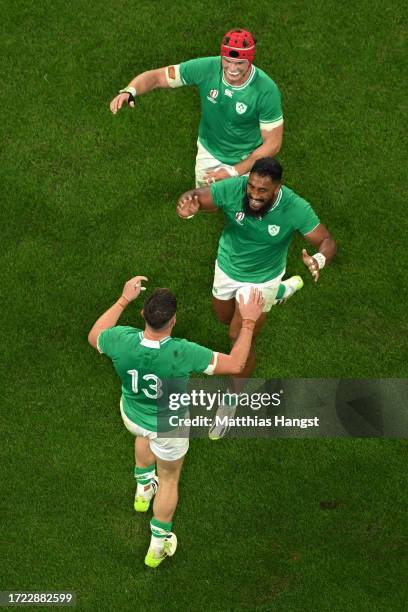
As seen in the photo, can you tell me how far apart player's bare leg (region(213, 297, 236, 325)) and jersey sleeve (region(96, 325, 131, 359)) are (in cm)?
222

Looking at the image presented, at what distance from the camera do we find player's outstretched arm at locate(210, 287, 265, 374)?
953 centimetres

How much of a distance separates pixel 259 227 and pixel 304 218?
18.6 inches

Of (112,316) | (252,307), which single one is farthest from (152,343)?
(252,307)

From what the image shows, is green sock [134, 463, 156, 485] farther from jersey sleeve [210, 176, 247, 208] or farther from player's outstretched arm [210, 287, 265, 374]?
jersey sleeve [210, 176, 247, 208]

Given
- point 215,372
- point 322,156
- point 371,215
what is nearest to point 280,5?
point 322,156

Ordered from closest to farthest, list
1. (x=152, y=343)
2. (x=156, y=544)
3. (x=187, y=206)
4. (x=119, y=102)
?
(x=152, y=343) < (x=187, y=206) < (x=156, y=544) < (x=119, y=102)

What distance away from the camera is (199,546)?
438 inches

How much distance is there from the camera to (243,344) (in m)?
9.60

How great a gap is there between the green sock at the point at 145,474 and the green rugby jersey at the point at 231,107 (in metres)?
3.55

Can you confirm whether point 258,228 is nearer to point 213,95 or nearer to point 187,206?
point 187,206

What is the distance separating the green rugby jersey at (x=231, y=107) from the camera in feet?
35.9

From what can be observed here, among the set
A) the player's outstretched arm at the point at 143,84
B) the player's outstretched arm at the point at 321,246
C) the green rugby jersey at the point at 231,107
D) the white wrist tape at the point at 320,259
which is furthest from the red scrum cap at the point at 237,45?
the white wrist tape at the point at 320,259

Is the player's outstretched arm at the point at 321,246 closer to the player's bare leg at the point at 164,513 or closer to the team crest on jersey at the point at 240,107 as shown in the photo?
the team crest on jersey at the point at 240,107

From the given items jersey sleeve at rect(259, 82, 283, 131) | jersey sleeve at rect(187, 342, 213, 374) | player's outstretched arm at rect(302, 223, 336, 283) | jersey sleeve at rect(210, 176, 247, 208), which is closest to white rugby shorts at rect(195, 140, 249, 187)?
jersey sleeve at rect(259, 82, 283, 131)
